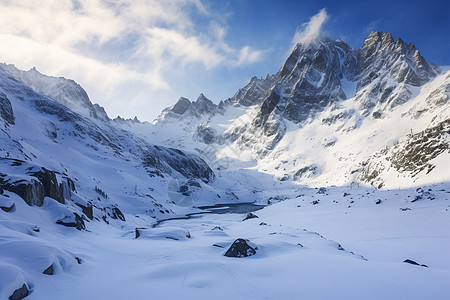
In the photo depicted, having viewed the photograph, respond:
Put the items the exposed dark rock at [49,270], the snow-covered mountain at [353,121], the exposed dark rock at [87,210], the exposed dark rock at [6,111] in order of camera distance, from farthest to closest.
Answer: the snow-covered mountain at [353,121]
the exposed dark rock at [6,111]
the exposed dark rock at [87,210]
the exposed dark rock at [49,270]

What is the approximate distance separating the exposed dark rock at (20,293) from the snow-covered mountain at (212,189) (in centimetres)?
4

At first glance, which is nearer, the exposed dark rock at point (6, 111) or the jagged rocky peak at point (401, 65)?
the exposed dark rock at point (6, 111)

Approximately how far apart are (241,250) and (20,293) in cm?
721

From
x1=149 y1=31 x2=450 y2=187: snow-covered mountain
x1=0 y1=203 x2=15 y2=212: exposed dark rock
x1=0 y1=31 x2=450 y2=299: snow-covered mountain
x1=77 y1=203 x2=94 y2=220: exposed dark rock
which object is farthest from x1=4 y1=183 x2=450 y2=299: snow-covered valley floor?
x1=149 y1=31 x2=450 y2=187: snow-covered mountain

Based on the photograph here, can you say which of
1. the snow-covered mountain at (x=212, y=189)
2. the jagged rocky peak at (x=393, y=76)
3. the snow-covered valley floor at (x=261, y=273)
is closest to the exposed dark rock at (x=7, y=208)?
the snow-covered mountain at (x=212, y=189)

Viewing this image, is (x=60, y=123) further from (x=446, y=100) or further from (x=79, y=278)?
(x=446, y=100)

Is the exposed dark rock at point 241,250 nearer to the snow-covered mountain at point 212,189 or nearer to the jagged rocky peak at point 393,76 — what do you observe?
the snow-covered mountain at point 212,189

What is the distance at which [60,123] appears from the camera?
82.8 m

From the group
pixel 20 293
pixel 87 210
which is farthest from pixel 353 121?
pixel 20 293

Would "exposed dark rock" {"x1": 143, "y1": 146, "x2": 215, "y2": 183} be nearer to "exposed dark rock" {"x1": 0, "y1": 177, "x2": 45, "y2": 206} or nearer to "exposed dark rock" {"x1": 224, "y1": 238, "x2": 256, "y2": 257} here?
"exposed dark rock" {"x1": 0, "y1": 177, "x2": 45, "y2": 206}

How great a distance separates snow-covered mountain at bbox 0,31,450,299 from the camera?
7.18 metres

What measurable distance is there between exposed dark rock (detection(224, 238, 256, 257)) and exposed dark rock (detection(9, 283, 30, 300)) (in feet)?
22.0

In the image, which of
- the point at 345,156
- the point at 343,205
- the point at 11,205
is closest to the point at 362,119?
the point at 345,156

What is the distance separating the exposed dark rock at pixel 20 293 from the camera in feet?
16.0
